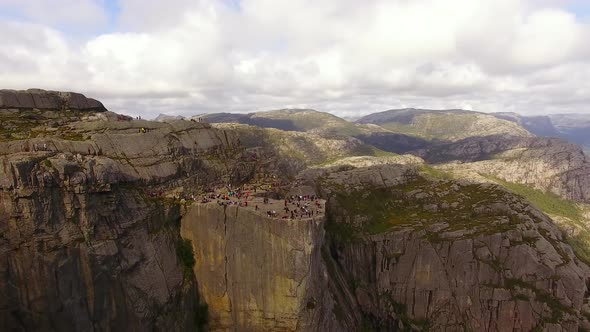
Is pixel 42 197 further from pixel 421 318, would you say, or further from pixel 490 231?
pixel 490 231

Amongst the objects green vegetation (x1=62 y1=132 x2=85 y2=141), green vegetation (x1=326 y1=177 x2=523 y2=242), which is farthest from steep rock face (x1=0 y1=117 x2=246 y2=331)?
green vegetation (x1=326 y1=177 x2=523 y2=242)

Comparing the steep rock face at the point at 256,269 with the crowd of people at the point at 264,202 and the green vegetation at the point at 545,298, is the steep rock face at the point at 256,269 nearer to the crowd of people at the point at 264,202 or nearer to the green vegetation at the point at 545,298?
the crowd of people at the point at 264,202

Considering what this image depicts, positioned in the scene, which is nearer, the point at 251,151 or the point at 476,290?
the point at 251,151

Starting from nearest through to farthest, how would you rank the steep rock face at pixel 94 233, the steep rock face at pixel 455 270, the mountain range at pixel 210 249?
the steep rock face at pixel 94 233
the mountain range at pixel 210 249
the steep rock face at pixel 455 270

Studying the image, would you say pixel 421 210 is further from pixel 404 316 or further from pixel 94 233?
pixel 94 233

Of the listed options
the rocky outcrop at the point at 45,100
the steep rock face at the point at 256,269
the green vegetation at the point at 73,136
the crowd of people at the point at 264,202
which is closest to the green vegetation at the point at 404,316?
the steep rock face at the point at 256,269

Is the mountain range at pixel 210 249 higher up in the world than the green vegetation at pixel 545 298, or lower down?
higher up

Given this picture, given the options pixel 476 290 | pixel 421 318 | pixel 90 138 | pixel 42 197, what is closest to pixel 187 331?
pixel 42 197
